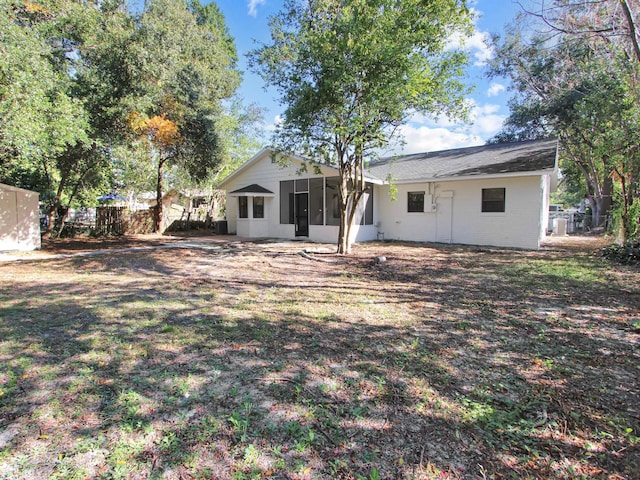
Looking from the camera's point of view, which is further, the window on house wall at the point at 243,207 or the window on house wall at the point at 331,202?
the window on house wall at the point at 243,207

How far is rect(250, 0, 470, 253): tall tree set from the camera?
7418 millimetres

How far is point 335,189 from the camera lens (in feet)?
42.0

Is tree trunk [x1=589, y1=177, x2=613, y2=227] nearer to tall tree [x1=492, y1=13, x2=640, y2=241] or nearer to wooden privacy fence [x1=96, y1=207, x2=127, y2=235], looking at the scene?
tall tree [x1=492, y1=13, x2=640, y2=241]

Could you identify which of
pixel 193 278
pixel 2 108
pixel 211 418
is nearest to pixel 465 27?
pixel 193 278

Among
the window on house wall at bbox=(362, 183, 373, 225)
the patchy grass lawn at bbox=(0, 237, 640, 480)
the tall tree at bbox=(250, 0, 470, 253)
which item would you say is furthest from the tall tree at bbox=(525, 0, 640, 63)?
the window on house wall at bbox=(362, 183, 373, 225)

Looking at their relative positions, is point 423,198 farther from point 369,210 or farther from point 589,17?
A: point 589,17

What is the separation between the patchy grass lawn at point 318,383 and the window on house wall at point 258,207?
9952mm

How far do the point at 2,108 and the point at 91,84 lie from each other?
305 cm

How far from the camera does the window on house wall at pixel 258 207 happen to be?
50.4ft

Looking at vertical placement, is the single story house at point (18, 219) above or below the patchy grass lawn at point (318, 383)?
above

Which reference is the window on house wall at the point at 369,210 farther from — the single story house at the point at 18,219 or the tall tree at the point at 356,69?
the single story house at the point at 18,219

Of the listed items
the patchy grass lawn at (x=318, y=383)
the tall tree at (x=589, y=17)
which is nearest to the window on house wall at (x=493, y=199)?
the tall tree at (x=589, y=17)

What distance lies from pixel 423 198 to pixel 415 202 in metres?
0.35

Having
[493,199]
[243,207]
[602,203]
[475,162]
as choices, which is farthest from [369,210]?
[602,203]
